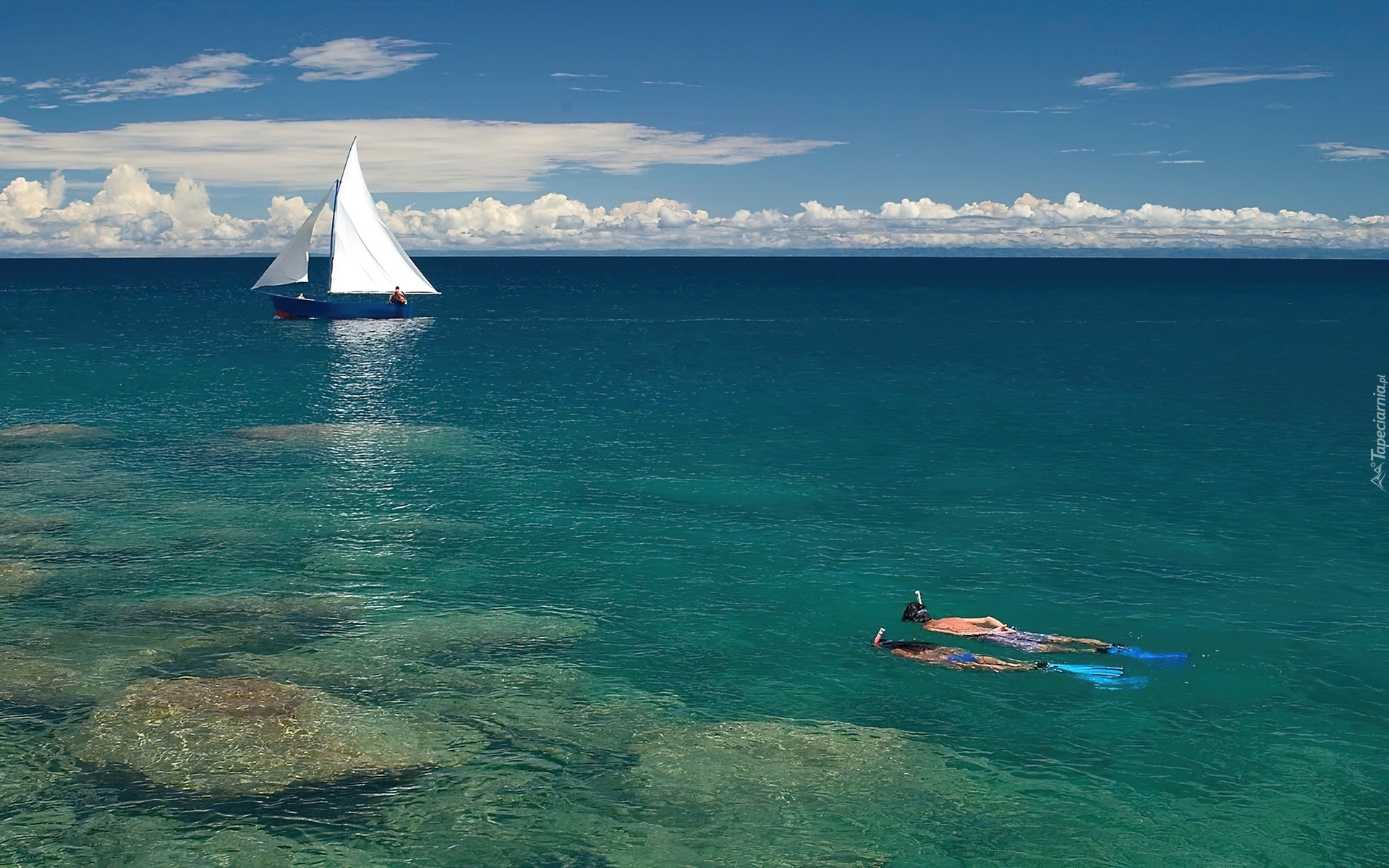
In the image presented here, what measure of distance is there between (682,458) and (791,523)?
16.0m

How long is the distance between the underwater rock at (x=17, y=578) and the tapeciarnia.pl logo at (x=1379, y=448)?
5975cm

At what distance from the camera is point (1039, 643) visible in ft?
118

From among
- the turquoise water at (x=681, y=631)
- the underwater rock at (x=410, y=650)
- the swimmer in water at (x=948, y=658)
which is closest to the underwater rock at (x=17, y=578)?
the turquoise water at (x=681, y=631)

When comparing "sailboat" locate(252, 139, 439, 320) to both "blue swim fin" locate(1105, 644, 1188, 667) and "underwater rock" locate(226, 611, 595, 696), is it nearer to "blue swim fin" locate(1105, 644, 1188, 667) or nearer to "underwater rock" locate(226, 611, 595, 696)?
"underwater rock" locate(226, 611, 595, 696)

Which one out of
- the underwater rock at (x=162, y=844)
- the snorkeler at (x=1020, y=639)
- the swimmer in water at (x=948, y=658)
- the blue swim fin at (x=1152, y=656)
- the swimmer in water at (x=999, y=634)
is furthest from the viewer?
the swimmer in water at (x=999, y=634)

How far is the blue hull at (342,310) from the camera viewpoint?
15512 cm

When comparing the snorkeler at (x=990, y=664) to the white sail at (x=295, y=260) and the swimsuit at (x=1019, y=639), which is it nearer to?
the swimsuit at (x=1019, y=639)

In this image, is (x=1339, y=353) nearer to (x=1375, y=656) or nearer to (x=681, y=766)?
(x=1375, y=656)

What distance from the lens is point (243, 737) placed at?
1136 inches

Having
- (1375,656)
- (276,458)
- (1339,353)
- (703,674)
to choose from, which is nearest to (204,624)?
(703,674)

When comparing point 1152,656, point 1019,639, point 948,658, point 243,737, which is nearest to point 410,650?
point 243,737

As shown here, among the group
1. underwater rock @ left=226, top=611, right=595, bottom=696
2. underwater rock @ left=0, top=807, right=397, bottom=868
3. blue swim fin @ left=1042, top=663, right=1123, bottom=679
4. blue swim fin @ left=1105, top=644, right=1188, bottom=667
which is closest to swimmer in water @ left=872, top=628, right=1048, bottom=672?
blue swim fin @ left=1042, top=663, right=1123, bottom=679

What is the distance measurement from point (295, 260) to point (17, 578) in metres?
106

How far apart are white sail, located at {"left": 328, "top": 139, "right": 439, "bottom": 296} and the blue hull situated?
3.09m
